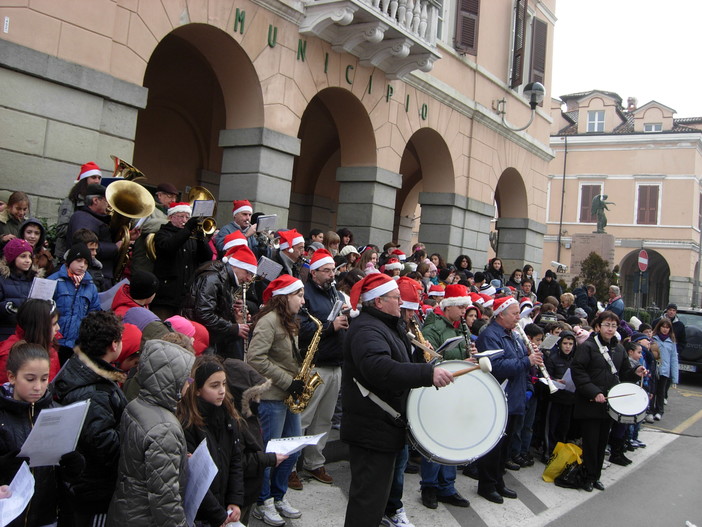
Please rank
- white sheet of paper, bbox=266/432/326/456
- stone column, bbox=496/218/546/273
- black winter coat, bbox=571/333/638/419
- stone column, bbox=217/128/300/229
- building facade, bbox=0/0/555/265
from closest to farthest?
white sheet of paper, bbox=266/432/326/456
black winter coat, bbox=571/333/638/419
building facade, bbox=0/0/555/265
stone column, bbox=217/128/300/229
stone column, bbox=496/218/546/273

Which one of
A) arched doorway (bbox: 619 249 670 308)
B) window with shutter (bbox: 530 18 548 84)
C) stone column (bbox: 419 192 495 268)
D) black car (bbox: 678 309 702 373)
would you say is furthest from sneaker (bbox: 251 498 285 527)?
arched doorway (bbox: 619 249 670 308)

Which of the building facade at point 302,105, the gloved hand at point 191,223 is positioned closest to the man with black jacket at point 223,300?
the gloved hand at point 191,223

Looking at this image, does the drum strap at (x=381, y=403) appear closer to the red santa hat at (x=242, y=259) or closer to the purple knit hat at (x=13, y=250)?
the red santa hat at (x=242, y=259)

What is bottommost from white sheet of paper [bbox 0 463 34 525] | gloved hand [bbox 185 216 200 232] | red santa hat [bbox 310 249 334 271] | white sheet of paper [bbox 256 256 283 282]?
white sheet of paper [bbox 0 463 34 525]

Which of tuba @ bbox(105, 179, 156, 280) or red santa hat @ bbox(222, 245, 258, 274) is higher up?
tuba @ bbox(105, 179, 156, 280)

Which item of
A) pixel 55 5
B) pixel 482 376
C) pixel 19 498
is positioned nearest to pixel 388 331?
pixel 482 376

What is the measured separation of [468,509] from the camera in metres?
6.21

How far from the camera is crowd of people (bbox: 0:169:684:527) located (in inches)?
126

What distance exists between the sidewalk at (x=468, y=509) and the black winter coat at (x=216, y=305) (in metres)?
1.47

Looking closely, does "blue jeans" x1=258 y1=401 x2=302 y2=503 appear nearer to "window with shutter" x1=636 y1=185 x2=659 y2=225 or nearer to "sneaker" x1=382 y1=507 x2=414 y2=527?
"sneaker" x1=382 y1=507 x2=414 y2=527

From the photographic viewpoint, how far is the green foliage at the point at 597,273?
2252 cm

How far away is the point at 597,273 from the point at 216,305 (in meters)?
19.6

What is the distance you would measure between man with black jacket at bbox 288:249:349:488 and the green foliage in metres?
18.0

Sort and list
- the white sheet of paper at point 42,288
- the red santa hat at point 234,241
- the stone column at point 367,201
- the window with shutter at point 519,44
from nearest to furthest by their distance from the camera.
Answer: the white sheet of paper at point 42,288 → the red santa hat at point 234,241 → the stone column at point 367,201 → the window with shutter at point 519,44
